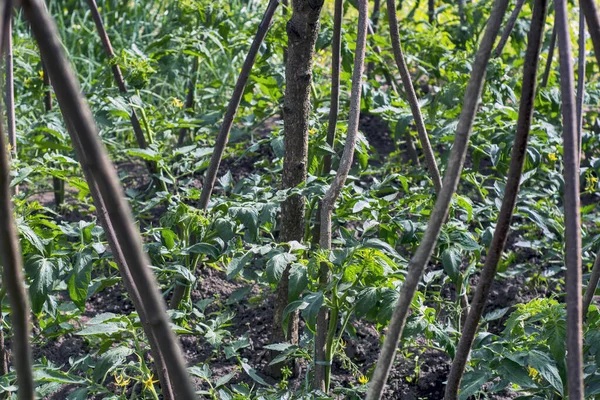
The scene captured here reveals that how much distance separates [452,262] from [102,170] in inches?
46.3

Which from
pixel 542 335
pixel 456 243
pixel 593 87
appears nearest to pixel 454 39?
pixel 593 87

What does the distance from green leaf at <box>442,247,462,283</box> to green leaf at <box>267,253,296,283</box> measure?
0.35 meters

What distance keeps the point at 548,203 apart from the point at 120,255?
1.63m

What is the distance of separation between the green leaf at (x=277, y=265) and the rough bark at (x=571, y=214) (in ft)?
2.41

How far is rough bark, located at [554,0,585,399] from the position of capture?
1.03 metres

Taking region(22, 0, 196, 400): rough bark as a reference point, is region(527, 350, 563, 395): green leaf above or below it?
below

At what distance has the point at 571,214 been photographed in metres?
1.04

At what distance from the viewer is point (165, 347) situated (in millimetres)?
802

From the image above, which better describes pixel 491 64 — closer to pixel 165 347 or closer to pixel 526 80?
pixel 526 80

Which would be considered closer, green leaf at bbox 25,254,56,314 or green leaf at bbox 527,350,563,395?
green leaf at bbox 527,350,563,395

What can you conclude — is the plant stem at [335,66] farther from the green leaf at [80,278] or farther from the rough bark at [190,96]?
the rough bark at [190,96]

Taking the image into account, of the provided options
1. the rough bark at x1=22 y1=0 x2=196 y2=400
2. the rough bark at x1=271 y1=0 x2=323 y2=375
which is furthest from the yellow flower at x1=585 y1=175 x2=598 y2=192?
the rough bark at x1=22 y1=0 x2=196 y2=400

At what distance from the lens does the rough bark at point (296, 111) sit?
1.93 metres

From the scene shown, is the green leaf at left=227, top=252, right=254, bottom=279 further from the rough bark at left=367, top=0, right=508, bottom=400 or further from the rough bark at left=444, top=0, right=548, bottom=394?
the rough bark at left=367, top=0, right=508, bottom=400
